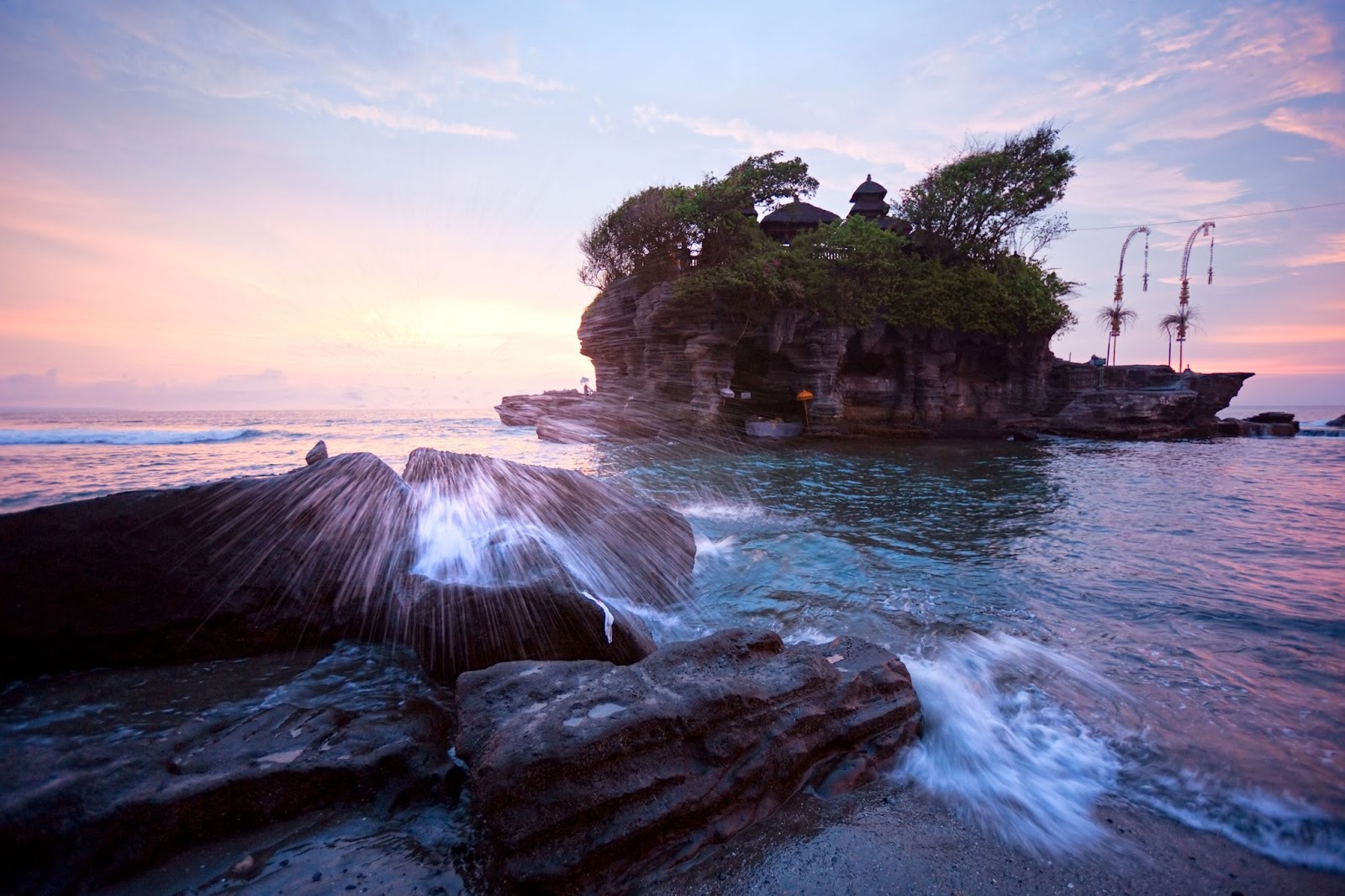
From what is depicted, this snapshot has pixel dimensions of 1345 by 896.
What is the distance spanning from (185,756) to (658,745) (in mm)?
2208

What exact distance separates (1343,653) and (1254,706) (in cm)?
191

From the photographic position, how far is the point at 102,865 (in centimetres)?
200

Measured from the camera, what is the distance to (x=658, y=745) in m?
2.45

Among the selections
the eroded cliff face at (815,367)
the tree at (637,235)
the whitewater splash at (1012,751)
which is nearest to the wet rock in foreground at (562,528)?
the whitewater splash at (1012,751)

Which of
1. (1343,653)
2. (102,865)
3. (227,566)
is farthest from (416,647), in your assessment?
(1343,653)

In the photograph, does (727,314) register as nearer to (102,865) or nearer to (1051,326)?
(1051,326)

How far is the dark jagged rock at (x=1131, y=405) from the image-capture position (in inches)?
1106

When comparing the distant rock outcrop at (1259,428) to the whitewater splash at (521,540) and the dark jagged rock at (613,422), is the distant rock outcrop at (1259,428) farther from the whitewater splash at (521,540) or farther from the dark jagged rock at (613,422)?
the whitewater splash at (521,540)

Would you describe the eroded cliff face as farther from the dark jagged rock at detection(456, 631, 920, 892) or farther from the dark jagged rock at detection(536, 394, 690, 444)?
the dark jagged rock at detection(456, 631, 920, 892)

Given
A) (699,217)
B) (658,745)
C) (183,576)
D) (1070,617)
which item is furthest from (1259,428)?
(183,576)

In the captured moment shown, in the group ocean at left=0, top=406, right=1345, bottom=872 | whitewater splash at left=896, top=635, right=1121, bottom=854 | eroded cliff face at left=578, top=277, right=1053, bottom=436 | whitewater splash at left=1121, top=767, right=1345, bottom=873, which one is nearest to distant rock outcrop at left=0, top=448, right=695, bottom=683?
ocean at left=0, top=406, right=1345, bottom=872

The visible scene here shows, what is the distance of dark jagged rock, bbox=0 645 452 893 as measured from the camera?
79.1 inches

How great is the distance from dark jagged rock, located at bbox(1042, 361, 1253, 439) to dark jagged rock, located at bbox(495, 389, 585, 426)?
28.5 meters

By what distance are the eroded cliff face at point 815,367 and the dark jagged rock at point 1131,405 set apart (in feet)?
5.39
